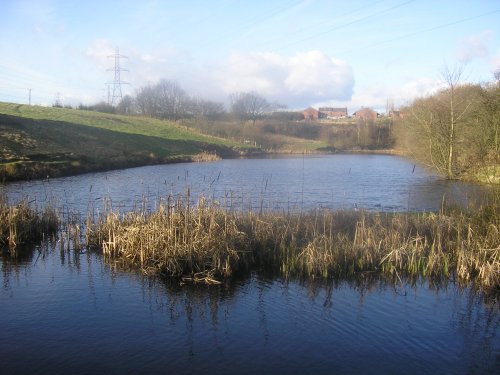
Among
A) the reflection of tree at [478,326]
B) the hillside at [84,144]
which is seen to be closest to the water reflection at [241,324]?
the reflection of tree at [478,326]

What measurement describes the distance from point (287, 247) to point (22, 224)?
8.64 meters

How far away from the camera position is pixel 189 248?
11.8 m

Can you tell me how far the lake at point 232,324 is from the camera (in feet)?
25.7

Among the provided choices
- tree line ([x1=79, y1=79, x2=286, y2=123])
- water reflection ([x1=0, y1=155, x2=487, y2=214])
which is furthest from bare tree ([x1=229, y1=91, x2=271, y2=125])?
water reflection ([x1=0, y1=155, x2=487, y2=214])

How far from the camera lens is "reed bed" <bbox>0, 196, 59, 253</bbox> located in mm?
14156

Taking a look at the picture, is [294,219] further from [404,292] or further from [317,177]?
[317,177]

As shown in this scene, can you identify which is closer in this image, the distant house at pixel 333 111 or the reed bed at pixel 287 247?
the reed bed at pixel 287 247

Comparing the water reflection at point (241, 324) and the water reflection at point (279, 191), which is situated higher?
the water reflection at point (279, 191)

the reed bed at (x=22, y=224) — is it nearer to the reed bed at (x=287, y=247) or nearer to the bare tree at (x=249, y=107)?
the reed bed at (x=287, y=247)

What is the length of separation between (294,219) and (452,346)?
666 cm

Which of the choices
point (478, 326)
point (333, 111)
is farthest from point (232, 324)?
point (333, 111)

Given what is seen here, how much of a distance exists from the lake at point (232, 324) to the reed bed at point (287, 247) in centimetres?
48

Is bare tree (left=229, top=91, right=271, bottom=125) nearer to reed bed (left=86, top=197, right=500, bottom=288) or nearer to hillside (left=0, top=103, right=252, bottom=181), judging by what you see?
hillside (left=0, top=103, right=252, bottom=181)

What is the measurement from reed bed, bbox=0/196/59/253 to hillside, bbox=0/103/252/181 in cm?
1344
